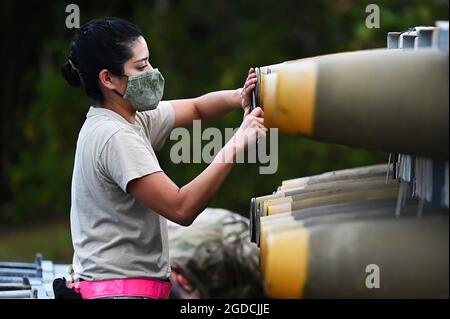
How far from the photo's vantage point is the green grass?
418 inches

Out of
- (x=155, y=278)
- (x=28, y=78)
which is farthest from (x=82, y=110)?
(x=155, y=278)

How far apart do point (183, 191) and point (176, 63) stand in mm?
8420

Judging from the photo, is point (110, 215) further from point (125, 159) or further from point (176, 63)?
point (176, 63)

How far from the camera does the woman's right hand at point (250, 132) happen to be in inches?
121

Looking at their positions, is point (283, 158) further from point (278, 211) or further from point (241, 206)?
point (278, 211)

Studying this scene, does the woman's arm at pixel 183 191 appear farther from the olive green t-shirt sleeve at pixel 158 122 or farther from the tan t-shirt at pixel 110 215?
the olive green t-shirt sleeve at pixel 158 122

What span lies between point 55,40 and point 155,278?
9556 millimetres

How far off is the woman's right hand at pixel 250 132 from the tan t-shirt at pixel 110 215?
1.27ft

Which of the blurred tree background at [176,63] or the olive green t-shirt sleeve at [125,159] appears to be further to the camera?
the blurred tree background at [176,63]

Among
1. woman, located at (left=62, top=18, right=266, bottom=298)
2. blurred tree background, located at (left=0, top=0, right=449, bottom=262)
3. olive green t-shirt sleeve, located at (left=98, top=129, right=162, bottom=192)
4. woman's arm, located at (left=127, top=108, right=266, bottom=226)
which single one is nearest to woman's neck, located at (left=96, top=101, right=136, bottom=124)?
woman, located at (left=62, top=18, right=266, bottom=298)

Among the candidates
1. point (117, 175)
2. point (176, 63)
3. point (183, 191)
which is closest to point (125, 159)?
point (117, 175)

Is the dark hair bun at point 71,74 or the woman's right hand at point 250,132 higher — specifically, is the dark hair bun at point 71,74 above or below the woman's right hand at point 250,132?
above

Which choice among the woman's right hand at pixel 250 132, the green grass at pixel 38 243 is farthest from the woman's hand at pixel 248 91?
the green grass at pixel 38 243
